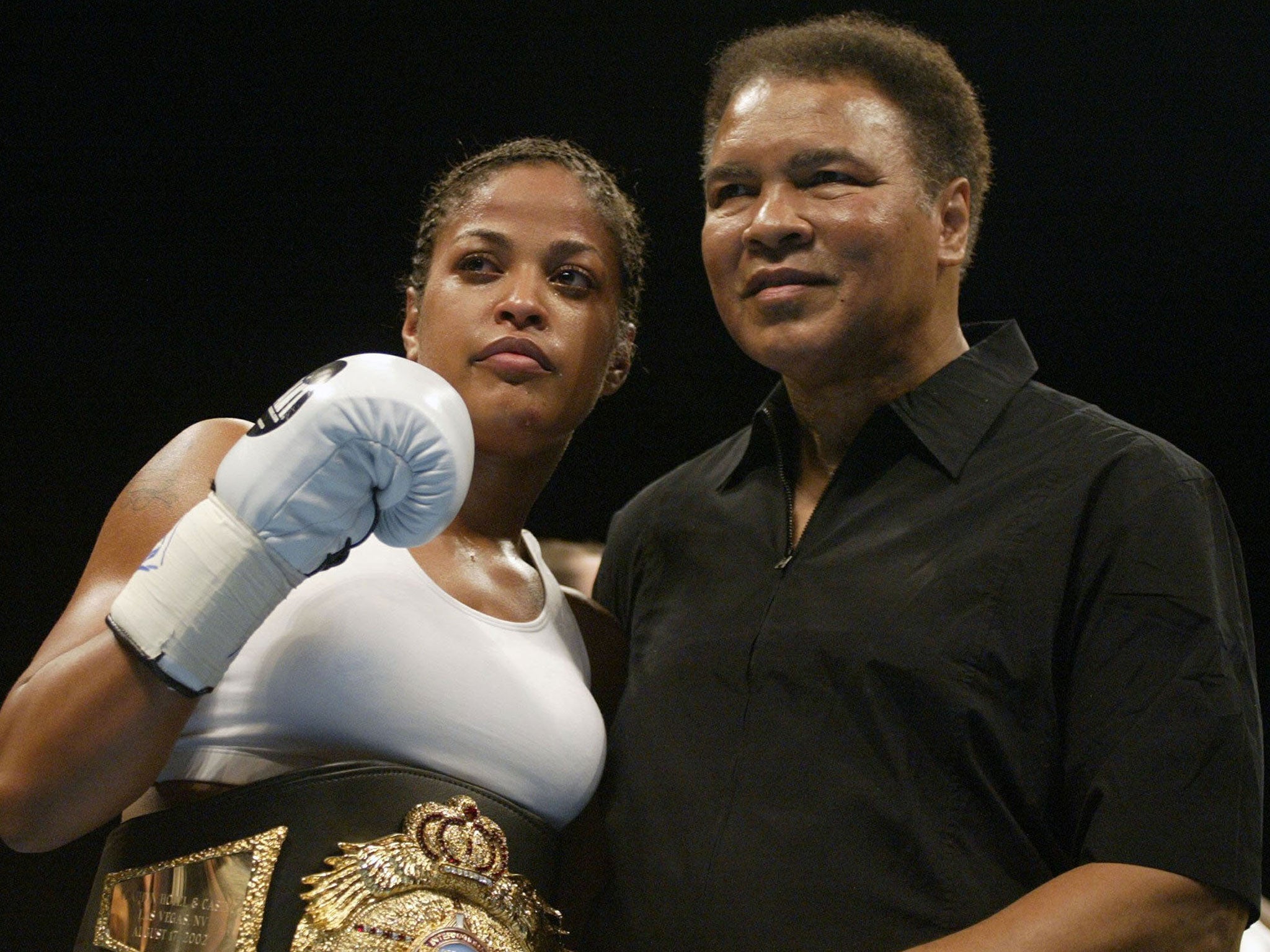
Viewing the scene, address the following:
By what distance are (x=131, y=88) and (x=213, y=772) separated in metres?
2.46

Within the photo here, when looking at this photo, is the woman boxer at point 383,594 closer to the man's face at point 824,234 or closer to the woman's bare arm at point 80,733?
the woman's bare arm at point 80,733

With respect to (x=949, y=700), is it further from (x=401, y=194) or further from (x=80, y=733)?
(x=401, y=194)

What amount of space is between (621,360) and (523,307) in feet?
0.94

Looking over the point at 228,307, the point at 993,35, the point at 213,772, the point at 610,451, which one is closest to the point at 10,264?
the point at 228,307

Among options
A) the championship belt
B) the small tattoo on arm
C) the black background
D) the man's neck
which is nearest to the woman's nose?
the man's neck

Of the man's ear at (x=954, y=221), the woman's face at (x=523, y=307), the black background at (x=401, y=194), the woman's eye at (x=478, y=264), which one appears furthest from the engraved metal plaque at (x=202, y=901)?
the black background at (x=401, y=194)

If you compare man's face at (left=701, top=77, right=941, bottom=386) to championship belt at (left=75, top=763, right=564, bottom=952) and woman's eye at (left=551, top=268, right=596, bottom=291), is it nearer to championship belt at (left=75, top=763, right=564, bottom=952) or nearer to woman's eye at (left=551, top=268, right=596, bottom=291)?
woman's eye at (left=551, top=268, right=596, bottom=291)

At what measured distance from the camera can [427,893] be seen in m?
1.24

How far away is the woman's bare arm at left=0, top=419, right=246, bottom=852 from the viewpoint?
43.9 inches

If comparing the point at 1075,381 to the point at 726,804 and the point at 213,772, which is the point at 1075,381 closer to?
the point at 726,804

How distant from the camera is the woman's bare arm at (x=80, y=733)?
112 cm

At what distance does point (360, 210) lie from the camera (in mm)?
3486

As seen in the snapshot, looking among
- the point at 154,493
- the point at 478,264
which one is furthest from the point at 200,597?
the point at 478,264

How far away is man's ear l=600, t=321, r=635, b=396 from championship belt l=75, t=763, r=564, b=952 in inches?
28.2
